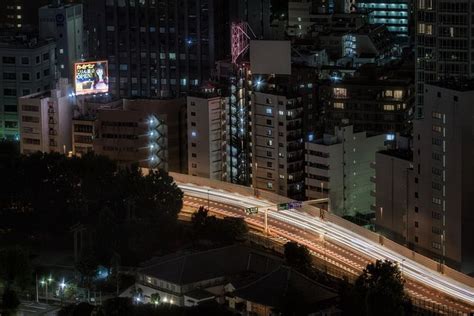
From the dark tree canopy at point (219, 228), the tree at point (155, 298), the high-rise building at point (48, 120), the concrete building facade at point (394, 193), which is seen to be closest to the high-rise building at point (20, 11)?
the high-rise building at point (48, 120)

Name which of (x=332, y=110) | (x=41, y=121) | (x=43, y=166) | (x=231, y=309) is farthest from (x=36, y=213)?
(x=332, y=110)

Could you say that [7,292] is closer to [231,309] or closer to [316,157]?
[231,309]

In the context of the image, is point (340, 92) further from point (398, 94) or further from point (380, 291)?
point (380, 291)

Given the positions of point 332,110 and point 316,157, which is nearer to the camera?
point 316,157

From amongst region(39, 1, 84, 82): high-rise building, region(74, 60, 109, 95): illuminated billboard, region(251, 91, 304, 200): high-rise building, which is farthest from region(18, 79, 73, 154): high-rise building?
region(39, 1, 84, 82): high-rise building

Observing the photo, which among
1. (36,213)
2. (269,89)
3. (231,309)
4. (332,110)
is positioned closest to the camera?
(231,309)

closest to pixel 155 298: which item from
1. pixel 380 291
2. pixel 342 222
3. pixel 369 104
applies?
pixel 380 291
